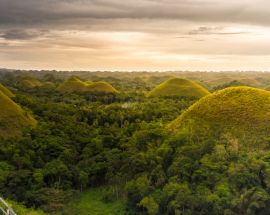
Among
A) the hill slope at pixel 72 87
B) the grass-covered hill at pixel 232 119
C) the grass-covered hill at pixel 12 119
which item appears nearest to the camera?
the grass-covered hill at pixel 232 119

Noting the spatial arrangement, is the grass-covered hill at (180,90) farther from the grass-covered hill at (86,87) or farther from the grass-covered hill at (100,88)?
the grass-covered hill at (86,87)

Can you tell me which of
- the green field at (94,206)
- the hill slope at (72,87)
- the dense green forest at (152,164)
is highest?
the hill slope at (72,87)

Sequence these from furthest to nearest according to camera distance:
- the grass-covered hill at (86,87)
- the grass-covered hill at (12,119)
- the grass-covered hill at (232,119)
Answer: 1. the grass-covered hill at (86,87)
2. the grass-covered hill at (12,119)
3. the grass-covered hill at (232,119)

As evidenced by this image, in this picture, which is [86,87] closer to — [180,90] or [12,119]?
[180,90]

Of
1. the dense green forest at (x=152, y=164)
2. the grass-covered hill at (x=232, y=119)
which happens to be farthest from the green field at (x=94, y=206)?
the grass-covered hill at (x=232, y=119)

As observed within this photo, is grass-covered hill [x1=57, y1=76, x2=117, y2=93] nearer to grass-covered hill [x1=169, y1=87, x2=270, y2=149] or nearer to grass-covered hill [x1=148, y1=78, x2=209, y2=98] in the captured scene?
grass-covered hill [x1=148, y1=78, x2=209, y2=98]

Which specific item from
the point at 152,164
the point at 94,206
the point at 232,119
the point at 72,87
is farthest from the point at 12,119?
the point at 72,87

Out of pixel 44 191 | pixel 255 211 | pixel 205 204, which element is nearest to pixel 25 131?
pixel 44 191
